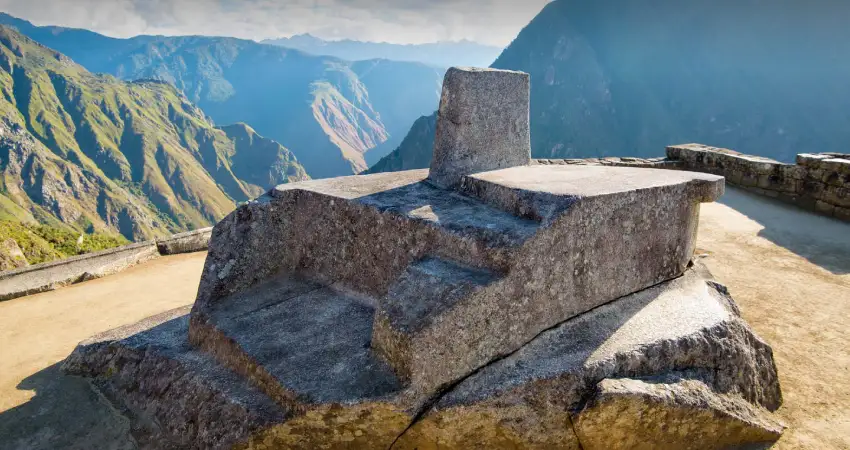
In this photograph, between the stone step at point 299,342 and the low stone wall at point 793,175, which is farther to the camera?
the low stone wall at point 793,175

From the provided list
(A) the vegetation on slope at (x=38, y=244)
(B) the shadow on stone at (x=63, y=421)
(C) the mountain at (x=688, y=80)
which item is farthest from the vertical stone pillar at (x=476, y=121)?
(C) the mountain at (x=688, y=80)

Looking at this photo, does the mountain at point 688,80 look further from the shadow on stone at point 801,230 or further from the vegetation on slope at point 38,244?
the shadow on stone at point 801,230

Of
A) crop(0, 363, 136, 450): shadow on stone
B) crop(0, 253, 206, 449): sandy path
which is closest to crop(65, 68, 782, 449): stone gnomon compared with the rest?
crop(0, 363, 136, 450): shadow on stone

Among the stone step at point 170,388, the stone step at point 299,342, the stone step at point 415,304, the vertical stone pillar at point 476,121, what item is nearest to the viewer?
the stone step at point 415,304

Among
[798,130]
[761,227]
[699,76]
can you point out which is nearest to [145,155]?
[699,76]

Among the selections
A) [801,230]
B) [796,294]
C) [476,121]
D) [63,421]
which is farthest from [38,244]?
Answer: [801,230]

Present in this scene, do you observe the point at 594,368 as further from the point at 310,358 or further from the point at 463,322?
the point at 310,358

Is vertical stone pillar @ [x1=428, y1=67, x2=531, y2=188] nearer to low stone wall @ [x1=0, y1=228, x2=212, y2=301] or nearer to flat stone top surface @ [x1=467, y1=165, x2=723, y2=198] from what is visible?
flat stone top surface @ [x1=467, y1=165, x2=723, y2=198]

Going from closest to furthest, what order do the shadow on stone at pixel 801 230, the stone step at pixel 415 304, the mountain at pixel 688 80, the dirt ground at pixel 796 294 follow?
the stone step at pixel 415 304, the dirt ground at pixel 796 294, the shadow on stone at pixel 801 230, the mountain at pixel 688 80
